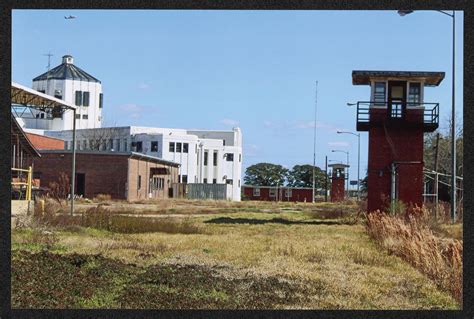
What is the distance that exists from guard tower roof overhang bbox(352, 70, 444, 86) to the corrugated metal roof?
46806 mm

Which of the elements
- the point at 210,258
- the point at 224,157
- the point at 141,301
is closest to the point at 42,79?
the point at 224,157

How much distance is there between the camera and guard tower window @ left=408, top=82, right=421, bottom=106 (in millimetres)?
30505

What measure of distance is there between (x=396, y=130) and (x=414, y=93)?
1827mm

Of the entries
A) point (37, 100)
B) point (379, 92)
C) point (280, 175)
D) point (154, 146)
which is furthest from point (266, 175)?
point (37, 100)

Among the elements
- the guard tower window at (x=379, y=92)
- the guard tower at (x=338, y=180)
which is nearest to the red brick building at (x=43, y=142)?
the guard tower at (x=338, y=180)

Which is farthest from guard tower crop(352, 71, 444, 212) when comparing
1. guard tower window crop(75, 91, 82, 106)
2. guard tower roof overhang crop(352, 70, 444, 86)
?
guard tower window crop(75, 91, 82, 106)

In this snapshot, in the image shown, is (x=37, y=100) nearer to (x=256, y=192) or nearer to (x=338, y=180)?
(x=338, y=180)

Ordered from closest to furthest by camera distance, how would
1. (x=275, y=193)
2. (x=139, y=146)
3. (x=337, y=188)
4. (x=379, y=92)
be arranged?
(x=379, y=92) < (x=337, y=188) < (x=139, y=146) < (x=275, y=193)

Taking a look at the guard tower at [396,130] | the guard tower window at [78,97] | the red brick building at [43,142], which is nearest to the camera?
the guard tower at [396,130]

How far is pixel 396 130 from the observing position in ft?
99.6

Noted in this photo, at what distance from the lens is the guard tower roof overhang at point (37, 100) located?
25.8m

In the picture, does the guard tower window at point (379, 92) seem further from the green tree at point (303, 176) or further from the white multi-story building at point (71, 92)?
the green tree at point (303, 176)
